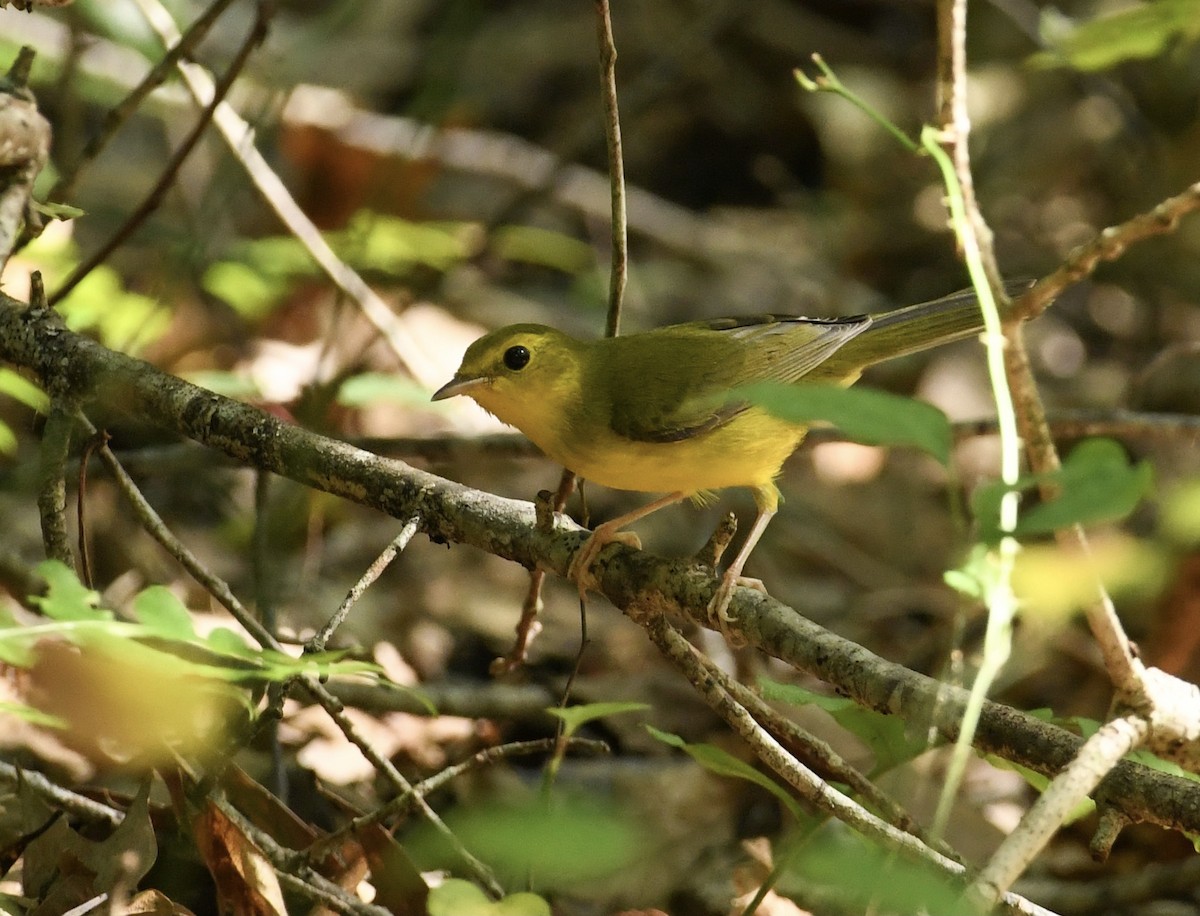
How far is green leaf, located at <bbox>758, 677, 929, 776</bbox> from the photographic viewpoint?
2584mm

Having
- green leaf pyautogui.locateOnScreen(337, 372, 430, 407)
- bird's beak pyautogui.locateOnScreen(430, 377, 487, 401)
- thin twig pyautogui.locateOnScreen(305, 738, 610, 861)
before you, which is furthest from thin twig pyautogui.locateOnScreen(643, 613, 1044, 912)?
green leaf pyautogui.locateOnScreen(337, 372, 430, 407)

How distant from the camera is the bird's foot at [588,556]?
300 centimetres

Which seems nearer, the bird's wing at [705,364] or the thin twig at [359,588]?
the thin twig at [359,588]

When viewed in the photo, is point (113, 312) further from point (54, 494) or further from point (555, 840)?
point (555, 840)

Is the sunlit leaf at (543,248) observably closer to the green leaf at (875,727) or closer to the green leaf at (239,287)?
the green leaf at (239,287)

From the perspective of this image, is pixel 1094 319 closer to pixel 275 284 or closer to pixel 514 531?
pixel 275 284

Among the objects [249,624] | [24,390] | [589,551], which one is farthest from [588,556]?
[24,390]

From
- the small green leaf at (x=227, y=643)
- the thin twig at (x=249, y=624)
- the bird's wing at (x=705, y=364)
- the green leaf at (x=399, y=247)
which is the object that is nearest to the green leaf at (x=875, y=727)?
the thin twig at (x=249, y=624)

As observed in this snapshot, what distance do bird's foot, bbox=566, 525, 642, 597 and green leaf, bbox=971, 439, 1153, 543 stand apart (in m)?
1.48

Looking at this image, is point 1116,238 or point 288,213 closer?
point 1116,238

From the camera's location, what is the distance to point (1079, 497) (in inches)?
61.3

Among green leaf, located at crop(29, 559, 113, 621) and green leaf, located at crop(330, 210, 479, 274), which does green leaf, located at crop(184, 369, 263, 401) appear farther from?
green leaf, located at crop(29, 559, 113, 621)

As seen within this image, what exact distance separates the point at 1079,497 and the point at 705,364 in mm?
2553

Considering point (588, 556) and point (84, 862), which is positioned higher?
point (588, 556)
